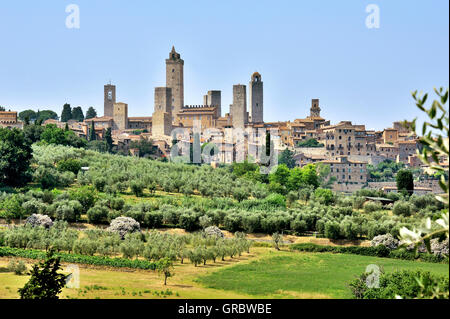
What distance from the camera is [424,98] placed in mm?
5266

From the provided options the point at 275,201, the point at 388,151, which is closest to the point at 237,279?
the point at 275,201

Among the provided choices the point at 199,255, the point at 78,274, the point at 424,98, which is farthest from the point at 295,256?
the point at 424,98

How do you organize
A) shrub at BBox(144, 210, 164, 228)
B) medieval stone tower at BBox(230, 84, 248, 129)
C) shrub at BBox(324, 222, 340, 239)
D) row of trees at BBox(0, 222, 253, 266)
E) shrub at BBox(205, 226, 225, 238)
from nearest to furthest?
1. row of trees at BBox(0, 222, 253, 266)
2. shrub at BBox(205, 226, 225, 238)
3. shrub at BBox(324, 222, 340, 239)
4. shrub at BBox(144, 210, 164, 228)
5. medieval stone tower at BBox(230, 84, 248, 129)

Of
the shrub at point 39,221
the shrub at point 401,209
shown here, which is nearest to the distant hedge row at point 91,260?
the shrub at point 39,221

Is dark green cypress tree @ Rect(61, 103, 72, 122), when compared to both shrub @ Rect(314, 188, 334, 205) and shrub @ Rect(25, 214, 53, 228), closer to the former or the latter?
shrub @ Rect(314, 188, 334, 205)

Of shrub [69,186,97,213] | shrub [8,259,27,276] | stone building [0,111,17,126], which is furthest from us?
stone building [0,111,17,126]

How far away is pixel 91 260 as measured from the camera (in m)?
25.6

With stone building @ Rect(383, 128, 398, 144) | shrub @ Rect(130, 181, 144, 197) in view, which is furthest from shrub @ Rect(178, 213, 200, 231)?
stone building @ Rect(383, 128, 398, 144)

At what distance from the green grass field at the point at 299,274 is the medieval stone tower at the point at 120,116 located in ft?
322

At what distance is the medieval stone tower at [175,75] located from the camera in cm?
13488

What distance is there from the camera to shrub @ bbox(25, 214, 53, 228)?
33263 mm

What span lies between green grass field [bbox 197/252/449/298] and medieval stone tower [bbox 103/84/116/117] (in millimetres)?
112749
